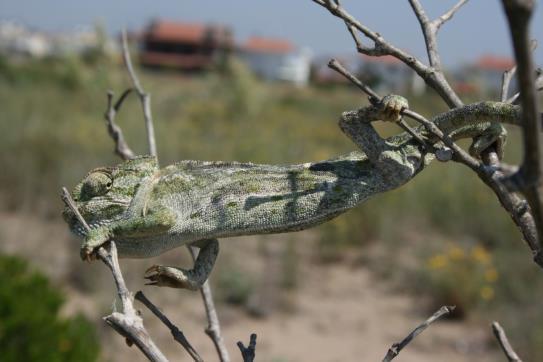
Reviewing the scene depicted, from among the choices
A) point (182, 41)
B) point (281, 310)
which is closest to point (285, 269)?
point (281, 310)

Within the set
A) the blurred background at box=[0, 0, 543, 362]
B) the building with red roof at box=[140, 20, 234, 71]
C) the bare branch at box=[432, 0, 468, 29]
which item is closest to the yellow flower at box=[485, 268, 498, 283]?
the blurred background at box=[0, 0, 543, 362]

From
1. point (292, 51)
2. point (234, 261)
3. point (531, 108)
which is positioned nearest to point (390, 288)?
point (234, 261)

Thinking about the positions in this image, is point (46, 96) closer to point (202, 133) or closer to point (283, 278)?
point (202, 133)

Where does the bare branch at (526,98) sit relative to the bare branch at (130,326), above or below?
below

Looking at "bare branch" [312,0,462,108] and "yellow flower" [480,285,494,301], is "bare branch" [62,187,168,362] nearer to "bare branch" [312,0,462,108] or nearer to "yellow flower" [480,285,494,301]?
"bare branch" [312,0,462,108]

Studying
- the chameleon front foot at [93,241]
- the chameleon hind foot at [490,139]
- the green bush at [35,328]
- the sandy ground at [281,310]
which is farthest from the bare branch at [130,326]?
the sandy ground at [281,310]

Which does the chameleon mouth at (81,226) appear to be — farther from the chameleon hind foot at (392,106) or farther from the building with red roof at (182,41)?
the building with red roof at (182,41)

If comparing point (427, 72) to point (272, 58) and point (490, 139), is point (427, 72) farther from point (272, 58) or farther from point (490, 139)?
point (272, 58)
